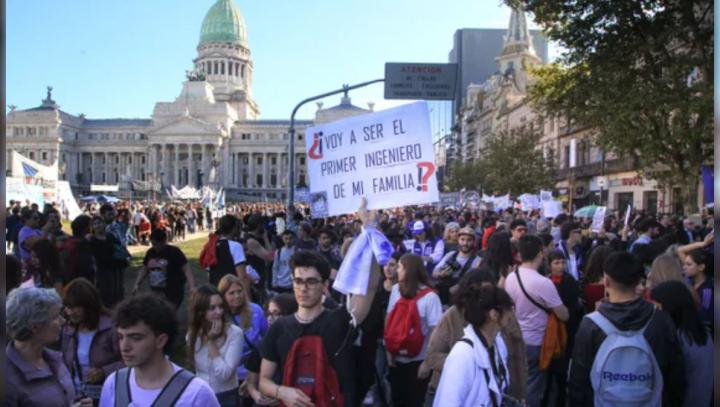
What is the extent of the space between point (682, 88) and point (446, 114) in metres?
120

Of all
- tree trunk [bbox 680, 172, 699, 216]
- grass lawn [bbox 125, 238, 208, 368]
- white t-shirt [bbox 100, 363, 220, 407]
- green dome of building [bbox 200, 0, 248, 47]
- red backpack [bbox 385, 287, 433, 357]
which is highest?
green dome of building [bbox 200, 0, 248, 47]

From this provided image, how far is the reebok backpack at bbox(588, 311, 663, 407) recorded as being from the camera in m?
4.03

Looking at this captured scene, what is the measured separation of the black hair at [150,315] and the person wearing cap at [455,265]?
4670mm

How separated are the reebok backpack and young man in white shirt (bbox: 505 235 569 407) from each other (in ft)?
4.38

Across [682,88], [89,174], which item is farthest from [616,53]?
[89,174]

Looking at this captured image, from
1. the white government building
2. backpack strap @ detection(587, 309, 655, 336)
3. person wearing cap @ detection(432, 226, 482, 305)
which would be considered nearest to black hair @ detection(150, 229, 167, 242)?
person wearing cap @ detection(432, 226, 482, 305)

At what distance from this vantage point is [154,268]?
8039mm

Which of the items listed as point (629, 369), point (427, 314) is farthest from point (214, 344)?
point (629, 369)

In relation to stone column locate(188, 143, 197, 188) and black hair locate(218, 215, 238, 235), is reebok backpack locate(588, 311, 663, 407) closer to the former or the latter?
black hair locate(218, 215, 238, 235)

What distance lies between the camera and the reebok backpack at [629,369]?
4027 millimetres

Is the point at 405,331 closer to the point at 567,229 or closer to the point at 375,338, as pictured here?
the point at 375,338

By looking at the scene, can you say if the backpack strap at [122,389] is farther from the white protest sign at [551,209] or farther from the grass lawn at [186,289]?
the white protest sign at [551,209]

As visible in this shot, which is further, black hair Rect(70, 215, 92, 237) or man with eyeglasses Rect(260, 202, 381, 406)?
black hair Rect(70, 215, 92, 237)

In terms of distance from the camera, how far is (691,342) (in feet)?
13.7
